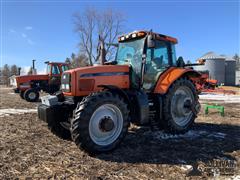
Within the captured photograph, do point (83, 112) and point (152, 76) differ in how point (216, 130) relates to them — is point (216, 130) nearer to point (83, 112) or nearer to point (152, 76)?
point (152, 76)

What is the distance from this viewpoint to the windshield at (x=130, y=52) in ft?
17.6

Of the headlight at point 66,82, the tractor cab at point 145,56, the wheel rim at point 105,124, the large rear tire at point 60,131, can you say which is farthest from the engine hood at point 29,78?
the wheel rim at point 105,124

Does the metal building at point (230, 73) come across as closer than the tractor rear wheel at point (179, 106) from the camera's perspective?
No

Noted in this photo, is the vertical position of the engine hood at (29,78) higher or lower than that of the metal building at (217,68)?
lower

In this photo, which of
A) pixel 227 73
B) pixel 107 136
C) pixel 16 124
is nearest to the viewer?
pixel 107 136

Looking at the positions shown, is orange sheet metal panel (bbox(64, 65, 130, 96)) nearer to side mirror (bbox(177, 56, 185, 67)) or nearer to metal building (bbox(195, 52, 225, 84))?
side mirror (bbox(177, 56, 185, 67))

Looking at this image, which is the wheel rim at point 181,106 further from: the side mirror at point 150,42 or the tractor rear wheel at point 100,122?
the tractor rear wheel at point 100,122

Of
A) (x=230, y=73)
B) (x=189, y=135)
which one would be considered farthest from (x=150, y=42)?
(x=230, y=73)

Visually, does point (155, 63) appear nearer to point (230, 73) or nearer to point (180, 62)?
point (180, 62)

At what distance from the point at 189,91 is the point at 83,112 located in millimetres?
3306

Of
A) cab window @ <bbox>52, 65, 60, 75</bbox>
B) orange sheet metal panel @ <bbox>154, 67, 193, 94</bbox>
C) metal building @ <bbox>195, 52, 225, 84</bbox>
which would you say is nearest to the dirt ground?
orange sheet metal panel @ <bbox>154, 67, 193, 94</bbox>

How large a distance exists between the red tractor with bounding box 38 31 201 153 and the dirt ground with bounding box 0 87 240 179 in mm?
336

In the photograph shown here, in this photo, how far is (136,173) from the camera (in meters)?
3.42

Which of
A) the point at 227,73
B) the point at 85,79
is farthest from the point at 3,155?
the point at 227,73
